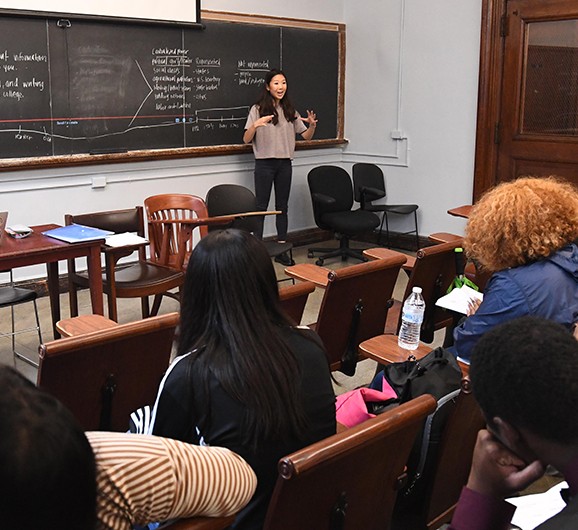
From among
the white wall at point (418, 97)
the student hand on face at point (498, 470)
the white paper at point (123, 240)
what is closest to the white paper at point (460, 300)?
the student hand on face at point (498, 470)

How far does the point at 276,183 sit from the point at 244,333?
4.72 metres

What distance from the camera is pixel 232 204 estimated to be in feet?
16.6

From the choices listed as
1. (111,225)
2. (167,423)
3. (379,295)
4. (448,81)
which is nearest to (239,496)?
(167,423)

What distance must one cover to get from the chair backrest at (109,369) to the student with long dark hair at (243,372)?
494 millimetres

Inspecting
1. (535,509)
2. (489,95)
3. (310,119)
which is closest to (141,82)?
(310,119)

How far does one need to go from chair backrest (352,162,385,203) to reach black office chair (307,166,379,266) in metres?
0.15

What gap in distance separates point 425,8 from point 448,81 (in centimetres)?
67

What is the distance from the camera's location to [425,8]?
6.27 metres

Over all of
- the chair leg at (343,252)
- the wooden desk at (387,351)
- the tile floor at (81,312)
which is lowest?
the tile floor at (81,312)

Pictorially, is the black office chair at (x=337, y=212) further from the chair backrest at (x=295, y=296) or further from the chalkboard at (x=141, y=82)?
the chair backrest at (x=295, y=296)

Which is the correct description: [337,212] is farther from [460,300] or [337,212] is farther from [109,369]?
[109,369]

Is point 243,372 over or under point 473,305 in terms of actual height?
over

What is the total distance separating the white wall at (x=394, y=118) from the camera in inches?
228

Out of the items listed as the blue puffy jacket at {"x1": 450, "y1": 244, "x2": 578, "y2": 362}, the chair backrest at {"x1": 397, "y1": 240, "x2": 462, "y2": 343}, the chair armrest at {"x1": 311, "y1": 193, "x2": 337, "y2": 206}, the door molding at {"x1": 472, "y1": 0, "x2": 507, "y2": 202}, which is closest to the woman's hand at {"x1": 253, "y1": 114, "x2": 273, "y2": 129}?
A: the chair armrest at {"x1": 311, "y1": 193, "x2": 337, "y2": 206}
